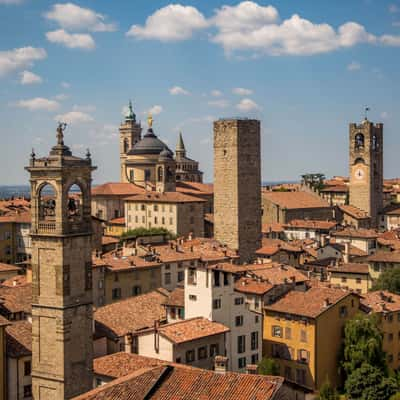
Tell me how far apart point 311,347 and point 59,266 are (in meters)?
18.9

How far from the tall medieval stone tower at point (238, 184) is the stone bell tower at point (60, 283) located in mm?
42828

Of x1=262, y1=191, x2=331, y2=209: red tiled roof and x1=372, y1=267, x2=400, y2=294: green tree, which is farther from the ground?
x1=262, y1=191, x2=331, y2=209: red tiled roof

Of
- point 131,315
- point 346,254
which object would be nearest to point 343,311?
point 131,315

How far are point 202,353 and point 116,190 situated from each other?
64.9m

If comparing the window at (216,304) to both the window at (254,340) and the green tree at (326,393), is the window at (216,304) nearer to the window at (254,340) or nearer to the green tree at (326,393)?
the window at (254,340)

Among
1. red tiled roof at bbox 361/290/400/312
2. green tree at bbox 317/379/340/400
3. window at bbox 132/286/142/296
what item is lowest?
green tree at bbox 317/379/340/400

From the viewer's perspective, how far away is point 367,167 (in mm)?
110875

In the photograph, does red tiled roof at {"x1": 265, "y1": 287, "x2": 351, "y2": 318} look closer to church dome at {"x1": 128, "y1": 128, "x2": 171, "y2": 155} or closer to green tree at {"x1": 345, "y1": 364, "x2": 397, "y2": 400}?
green tree at {"x1": 345, "y1": 364, "x2": 397, "y2": 400}

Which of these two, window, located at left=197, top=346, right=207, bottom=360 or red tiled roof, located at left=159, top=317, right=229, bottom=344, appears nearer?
red tiled roof, located at left=159, top=317, right=229, bottom=344

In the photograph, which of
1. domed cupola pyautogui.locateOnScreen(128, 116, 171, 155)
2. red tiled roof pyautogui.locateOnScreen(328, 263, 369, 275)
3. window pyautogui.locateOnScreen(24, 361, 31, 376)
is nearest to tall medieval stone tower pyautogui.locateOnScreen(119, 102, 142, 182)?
domed cupola pyautogui.locateOnScreen(128, 116, 171, 155)

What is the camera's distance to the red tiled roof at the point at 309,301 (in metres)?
44.9

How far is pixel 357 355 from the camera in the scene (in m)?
44.0

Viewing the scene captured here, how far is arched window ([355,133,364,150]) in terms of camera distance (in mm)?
112475

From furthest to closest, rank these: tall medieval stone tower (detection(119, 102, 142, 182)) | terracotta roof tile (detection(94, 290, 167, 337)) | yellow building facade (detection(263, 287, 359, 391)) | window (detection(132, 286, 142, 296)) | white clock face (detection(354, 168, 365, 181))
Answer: tall medieval stone tower (detection(119, 102, 142, 182)), white clock face (detection(354, 168, 365, 181)), window (detection(132, 286, 142, 296)), yellow building facade (detection(263, 287, 359, 391)), terracotta roof tile (detection(94, 290, 167, 337))
